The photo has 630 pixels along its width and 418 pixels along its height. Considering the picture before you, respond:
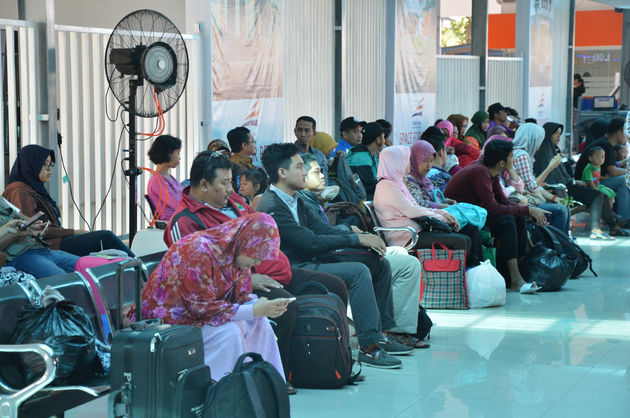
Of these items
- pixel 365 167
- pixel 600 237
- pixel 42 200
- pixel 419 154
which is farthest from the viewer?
pixel 600 237

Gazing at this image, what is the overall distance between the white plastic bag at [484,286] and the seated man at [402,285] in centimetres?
111

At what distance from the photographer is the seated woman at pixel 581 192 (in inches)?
388

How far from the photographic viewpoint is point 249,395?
9.66 feet

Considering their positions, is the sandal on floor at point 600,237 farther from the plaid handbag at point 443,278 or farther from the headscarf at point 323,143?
the plaid handbag at point 443,278

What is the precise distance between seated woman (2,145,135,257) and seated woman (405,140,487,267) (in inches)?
92.2

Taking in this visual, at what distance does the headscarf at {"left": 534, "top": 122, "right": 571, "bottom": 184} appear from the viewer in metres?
9.84

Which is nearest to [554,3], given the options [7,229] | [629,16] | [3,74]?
[629,16]

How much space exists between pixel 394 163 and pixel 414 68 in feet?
19.9

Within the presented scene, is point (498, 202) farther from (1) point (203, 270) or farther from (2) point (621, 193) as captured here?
(1) point (203, 270)

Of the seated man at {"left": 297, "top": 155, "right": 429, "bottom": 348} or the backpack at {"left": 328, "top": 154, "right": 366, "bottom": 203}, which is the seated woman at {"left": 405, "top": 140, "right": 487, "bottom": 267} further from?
the seated man at {"left": 297, "top": 155, "right": 429, "bottom": 348}

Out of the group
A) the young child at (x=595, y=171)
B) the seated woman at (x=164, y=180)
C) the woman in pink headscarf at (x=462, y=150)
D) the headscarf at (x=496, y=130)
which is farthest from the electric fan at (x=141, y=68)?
the headscarf at (x=496, y=130)

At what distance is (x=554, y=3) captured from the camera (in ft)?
56.6

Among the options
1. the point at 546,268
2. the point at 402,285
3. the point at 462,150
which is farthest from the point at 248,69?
the point at 462,150

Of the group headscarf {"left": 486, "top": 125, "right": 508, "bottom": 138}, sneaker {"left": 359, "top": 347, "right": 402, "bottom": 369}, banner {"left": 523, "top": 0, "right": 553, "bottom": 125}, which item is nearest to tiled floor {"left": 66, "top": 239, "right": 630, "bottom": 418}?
sneaker {"left": 359, "top": 347, "right": 402, "bottom": 369}
